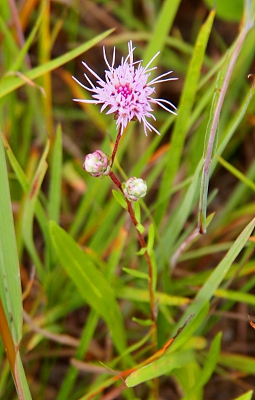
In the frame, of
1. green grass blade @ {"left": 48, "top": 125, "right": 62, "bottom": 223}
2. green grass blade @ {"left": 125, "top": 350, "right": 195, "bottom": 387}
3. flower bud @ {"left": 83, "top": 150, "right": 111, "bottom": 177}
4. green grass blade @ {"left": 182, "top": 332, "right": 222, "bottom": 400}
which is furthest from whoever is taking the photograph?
green grass blade @ {"left": 48, "top": 125, "right": 62, "bottom": 223}

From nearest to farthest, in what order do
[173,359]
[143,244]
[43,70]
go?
1. [143,244]
2. [173,359]
3. [43,70]

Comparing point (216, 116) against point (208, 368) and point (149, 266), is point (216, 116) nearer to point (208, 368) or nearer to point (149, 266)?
point (149, 266)

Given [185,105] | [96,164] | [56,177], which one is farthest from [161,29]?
[96,164]

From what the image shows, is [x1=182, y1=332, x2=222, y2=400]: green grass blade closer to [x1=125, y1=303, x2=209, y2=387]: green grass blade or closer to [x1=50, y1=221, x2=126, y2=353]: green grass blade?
[x1=125, y1=303, x2=209, y2=387]: green grass blade

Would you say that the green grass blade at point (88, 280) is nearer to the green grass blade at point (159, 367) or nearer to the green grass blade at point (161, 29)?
the green grass blade at point (159, 367)

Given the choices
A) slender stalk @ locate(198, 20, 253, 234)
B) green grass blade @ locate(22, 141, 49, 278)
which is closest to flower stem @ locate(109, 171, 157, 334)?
slender stalk @ locate(198, 20, 253, 234)

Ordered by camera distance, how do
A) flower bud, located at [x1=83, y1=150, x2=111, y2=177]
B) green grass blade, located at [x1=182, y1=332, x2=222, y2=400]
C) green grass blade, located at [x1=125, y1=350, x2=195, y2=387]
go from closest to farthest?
flower bud, located at [x1=83, y1=150, x2=111, y2=177]
green grass blade, located at [x1=125, y1=350, x2=195, y2=387]
green grass blade, located at [x1=182, y1=332, x2=222, y2=400]

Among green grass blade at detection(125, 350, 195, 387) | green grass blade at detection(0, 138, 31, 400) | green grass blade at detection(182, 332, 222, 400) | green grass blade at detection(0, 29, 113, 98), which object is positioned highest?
green grass blade at detection(0, 29, 113, 98)
